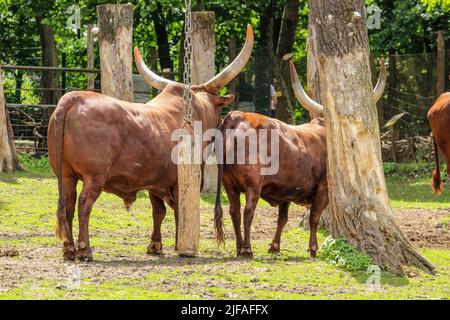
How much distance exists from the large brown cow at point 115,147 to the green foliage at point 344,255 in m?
1.79

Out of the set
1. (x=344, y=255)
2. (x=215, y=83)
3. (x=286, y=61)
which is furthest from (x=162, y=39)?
(x=344, y=255)

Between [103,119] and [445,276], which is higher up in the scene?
[103,119]

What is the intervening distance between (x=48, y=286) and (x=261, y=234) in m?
5.24

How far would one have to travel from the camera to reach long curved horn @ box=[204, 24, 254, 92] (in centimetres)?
1122

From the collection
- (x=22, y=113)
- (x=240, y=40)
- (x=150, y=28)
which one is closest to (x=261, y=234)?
(x=22, y=113)

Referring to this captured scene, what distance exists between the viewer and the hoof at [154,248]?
11023mm

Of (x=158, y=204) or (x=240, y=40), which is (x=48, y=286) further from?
(x=240, y=40)

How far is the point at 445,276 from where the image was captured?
999 centimetres

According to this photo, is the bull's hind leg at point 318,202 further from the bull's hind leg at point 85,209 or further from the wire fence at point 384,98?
the wire fence at point 384,98

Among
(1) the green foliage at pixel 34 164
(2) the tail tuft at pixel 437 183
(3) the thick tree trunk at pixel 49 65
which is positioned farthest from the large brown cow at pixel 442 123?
(3) the thick tree trunk at pixel 49 65

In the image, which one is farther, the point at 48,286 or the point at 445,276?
the point at 445,276

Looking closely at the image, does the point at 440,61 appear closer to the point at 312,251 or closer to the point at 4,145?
the point at 4,145

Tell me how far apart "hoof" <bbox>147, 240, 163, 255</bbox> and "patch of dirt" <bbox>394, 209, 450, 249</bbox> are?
330 centimetres

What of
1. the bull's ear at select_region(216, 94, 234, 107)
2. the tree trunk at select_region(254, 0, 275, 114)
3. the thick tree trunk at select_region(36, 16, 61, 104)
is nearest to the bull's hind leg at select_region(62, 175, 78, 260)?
the bull's ear at select_region(216, 94, 234, 107)
